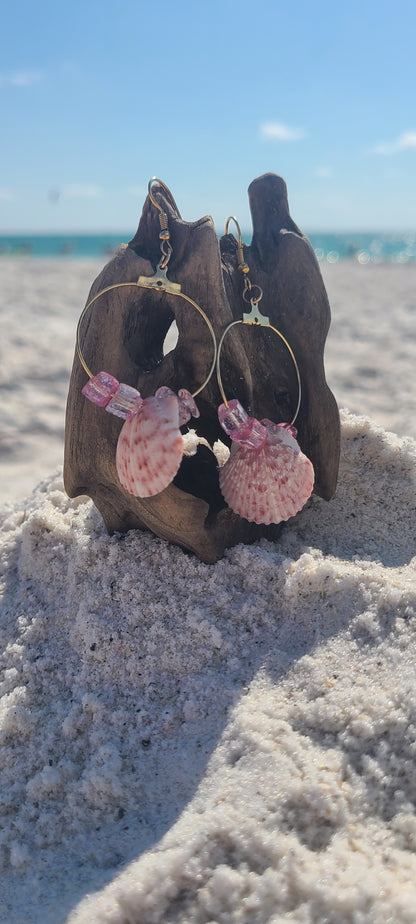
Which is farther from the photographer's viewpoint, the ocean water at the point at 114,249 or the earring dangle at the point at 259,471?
the ocean water at the point at 114,249

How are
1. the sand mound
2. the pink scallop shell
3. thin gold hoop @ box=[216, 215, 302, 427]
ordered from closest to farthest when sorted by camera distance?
the sand mound
the pink scallop shell
thin gold hoop @ box=[216, 215, 302, 427]

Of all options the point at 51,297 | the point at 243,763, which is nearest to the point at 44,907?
the point at 243,763

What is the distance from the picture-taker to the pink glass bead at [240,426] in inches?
69.7

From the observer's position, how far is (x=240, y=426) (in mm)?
1780

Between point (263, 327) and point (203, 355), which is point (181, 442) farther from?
point (263, 327)

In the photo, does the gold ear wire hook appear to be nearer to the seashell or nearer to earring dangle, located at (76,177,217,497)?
earring dangle, located at (76,177,217,497)

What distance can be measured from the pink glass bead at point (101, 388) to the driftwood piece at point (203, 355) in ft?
0.42

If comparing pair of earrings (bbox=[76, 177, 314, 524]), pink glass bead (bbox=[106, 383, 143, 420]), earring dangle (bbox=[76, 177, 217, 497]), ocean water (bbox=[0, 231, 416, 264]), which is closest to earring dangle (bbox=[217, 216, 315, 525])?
pair of earrings (bbox=[76, 177, 314, 524])

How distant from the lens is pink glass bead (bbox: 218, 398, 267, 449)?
177 cm

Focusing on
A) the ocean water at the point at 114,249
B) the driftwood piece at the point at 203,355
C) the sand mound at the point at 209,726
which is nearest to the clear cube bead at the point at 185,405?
the driftwood piece at the point at 203,355

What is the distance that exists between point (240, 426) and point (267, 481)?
174 mm

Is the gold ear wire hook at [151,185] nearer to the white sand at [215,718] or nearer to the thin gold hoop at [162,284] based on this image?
the thin gold hoop at [162,284]

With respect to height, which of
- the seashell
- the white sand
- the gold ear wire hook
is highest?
the gold ear wire hook

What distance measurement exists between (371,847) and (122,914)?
48 cm
